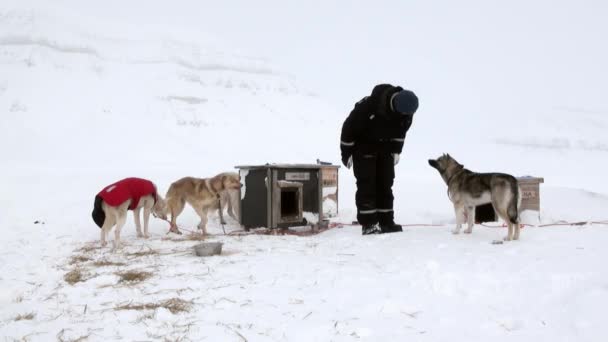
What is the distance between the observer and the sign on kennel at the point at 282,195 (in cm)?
640

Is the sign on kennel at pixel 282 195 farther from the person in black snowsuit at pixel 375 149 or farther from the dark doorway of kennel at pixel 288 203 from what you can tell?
the person in black snowsuit at pixel 375 149

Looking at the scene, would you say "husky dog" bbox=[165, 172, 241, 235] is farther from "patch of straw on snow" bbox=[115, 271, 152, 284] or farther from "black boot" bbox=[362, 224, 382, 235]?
"patch of straw on snow" bbox=[115, 271, 152, 284]

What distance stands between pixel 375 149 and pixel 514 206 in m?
1.83

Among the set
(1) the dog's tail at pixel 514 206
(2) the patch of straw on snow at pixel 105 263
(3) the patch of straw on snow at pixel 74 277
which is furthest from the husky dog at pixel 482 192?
(3) the patch of straw on snow at pixel 74 277

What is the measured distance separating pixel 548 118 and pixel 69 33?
27.5 m

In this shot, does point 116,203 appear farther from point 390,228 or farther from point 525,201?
point 525,201

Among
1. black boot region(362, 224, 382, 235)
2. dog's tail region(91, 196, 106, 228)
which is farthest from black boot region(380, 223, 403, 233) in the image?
dog's tail region(91, 196, 106, 228)

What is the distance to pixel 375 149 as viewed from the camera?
5.92m

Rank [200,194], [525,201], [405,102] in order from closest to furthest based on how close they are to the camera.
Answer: [405,102] < [200,194] < [525,201]

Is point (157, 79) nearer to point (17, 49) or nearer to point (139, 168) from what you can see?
point (17, 49)

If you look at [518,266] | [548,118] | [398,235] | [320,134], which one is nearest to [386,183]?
[398,235]

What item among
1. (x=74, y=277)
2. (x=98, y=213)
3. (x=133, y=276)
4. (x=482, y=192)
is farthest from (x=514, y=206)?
(x=98, y=213)

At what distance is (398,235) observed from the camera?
5457 millimetres

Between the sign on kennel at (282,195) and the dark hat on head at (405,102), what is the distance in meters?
1.78
